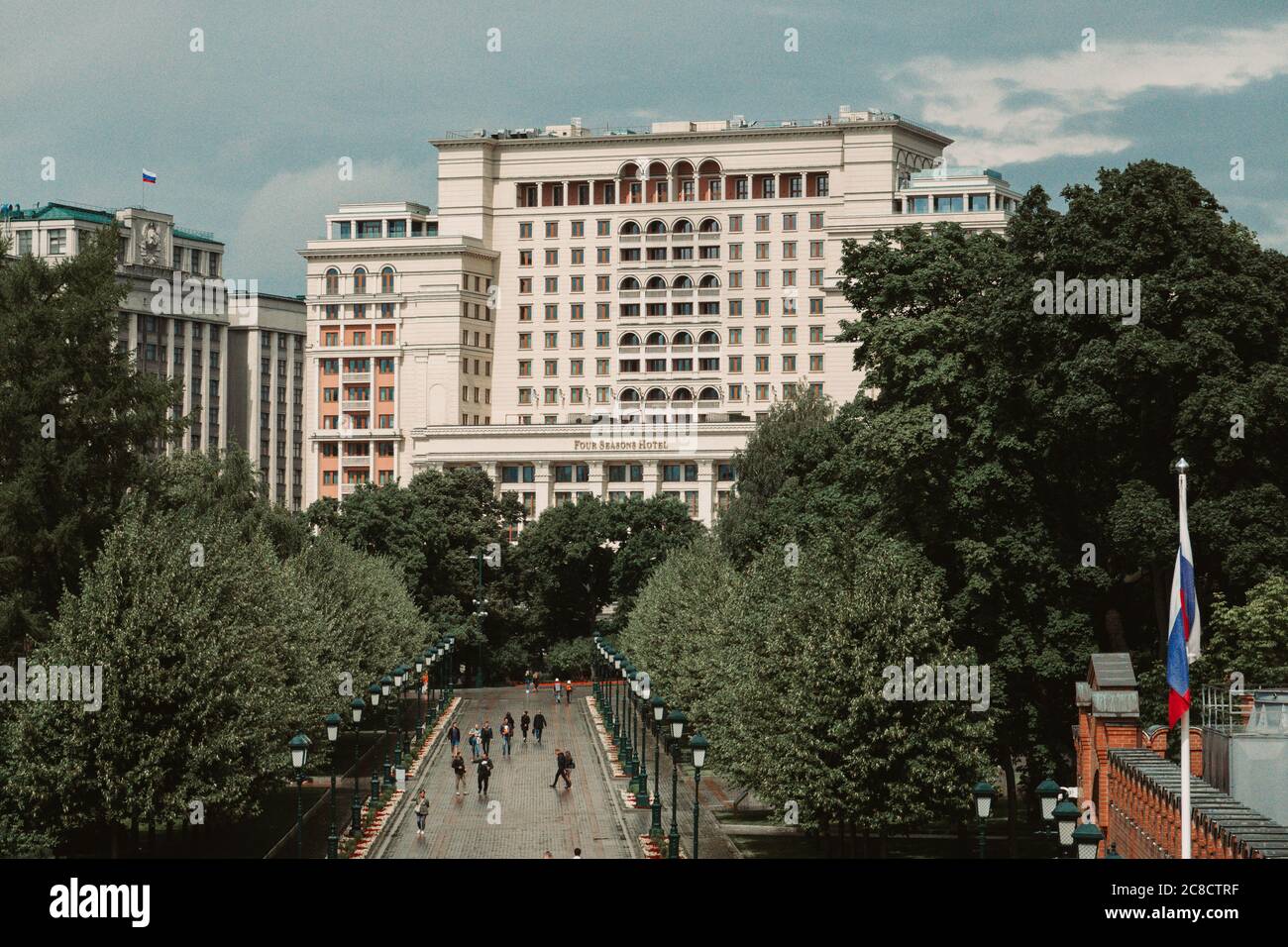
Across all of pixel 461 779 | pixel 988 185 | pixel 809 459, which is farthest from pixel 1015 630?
pixel 988 185

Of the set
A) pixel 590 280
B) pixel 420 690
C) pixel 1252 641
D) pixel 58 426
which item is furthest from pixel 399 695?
pixel 590 280

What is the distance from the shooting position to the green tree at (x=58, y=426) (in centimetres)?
5734

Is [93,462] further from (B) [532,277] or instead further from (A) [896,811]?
(B) [532,277]

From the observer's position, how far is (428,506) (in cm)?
12444

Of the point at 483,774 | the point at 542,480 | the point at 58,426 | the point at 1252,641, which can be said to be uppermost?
the point at 542,480

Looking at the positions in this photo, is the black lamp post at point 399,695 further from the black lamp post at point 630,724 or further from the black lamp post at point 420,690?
the black lamp post at point 630,724

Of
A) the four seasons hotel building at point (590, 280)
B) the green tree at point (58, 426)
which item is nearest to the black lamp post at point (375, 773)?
the green tree at point (58, 426)

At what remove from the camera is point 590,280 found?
172375 millimetres

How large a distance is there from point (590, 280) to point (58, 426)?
11427 cm

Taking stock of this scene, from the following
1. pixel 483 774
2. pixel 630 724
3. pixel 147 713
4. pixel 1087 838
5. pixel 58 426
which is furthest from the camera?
pixel 630 724

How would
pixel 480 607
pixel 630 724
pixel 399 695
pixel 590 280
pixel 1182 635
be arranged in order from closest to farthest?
1. pixel 1182 635
2. pixel 399 695
3. pixel 630 724
4. pixel 480 607
5. pixel 590 280

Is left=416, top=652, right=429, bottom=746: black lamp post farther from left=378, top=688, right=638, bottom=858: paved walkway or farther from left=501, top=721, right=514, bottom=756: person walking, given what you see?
left=501, top=721, right=514, bottom=756: person walking

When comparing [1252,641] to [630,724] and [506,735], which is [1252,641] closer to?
[506,735]

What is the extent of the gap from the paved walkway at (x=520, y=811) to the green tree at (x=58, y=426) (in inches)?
494
